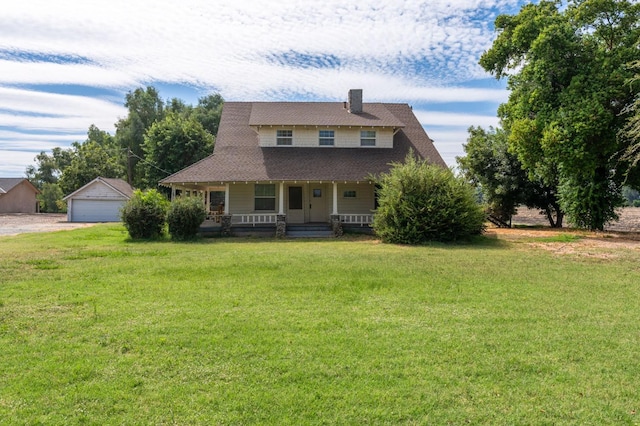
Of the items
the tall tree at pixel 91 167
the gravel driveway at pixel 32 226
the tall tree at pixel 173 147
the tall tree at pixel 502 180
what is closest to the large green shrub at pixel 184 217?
the gravel driveway at pixel 32 226

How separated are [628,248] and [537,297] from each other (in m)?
9.78

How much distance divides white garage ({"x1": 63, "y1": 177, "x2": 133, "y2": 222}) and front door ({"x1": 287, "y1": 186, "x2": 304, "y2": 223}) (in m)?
21.4

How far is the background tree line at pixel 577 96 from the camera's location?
709 inches

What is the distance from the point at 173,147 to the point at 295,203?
20577 mm

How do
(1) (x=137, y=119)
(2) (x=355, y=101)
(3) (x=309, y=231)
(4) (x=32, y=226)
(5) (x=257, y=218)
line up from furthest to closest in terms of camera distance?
(1) (x=137, y=119) → (4) (x=32, y=226) → (2) (x=355, y=101) → (5) (x=257, y=218) → (3) (x=309, y=231)

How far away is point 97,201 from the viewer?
125ft

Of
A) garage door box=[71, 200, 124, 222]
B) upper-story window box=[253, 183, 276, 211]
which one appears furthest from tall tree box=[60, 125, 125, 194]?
upper-story window box=[253, 183, 276, 211]

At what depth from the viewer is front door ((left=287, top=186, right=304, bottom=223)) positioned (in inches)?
907

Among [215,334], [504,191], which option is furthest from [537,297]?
[504,191]

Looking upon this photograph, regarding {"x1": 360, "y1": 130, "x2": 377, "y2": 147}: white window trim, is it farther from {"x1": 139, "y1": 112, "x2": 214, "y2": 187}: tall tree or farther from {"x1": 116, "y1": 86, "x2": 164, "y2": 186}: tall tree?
{"x1": 116, "y1": 86, "x2": 164, "y2": 186}: tall tree

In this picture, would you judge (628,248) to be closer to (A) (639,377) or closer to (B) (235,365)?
(A) (639,377)

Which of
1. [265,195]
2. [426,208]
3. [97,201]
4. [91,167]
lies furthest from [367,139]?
[91,167]

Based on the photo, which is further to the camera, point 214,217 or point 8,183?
point 8,183

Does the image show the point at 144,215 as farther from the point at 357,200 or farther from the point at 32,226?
the point at 32,226
